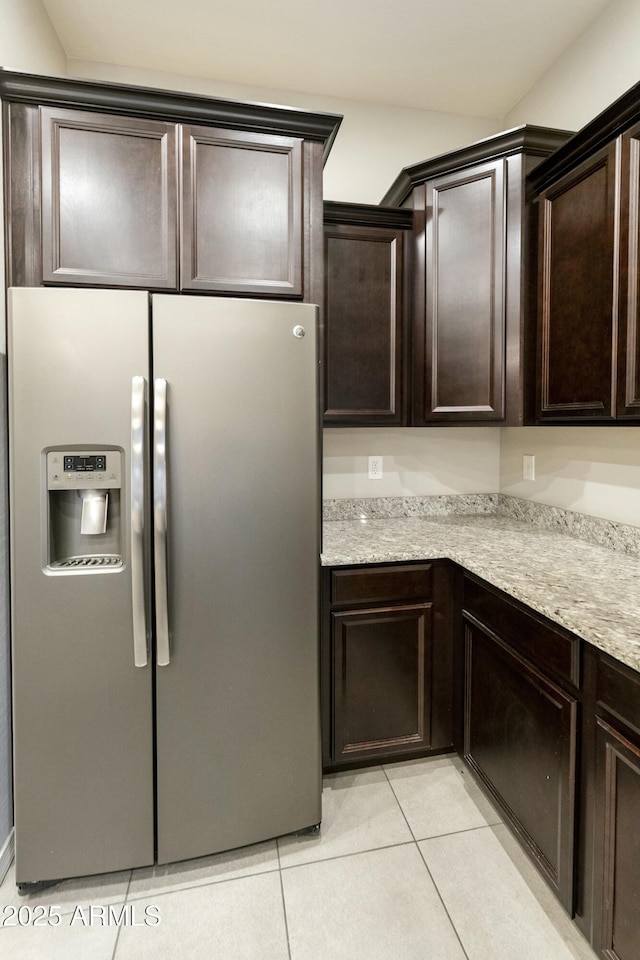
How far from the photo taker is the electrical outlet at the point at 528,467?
7.96 ft

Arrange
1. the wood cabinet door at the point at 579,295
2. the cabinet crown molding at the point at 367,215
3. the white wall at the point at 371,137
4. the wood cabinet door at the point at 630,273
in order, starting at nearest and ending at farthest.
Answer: the wood cabinet door at the point at 630,273 < the wood cabinet door at the point at 579,295 < the cabinet crown molding at the point at 367,215 < the white wall at the point at 371,137

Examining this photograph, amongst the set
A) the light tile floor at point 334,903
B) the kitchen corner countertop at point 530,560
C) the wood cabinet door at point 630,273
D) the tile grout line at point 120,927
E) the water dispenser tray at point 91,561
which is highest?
the wood cabinet door at point 630,273

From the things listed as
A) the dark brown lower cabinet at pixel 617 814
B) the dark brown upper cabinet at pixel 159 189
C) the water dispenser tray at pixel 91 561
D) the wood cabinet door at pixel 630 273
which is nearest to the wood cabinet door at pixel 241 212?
the dark brown upper cabinet at pixel 159 189

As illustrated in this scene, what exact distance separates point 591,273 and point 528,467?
104 centimetres

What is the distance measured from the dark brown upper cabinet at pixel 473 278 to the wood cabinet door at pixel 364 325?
0.29 feet

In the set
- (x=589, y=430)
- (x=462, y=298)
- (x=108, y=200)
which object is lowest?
Result: (x=589, y=430)

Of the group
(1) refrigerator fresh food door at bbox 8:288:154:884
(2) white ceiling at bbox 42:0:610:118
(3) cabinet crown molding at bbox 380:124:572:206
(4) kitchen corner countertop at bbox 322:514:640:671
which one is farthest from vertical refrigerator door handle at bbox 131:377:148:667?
(2) white ceiling at bbox 42:0:610:118

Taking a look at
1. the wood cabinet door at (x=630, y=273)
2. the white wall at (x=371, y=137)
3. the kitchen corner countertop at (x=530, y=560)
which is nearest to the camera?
the kitchen corner countertop at (x=530, y=560)

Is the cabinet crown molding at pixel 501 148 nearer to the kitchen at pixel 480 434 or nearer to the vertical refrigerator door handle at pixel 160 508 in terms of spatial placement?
the kitchen at pixel 480 434

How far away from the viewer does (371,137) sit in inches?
98.0

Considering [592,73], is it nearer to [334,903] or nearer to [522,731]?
[522,731]

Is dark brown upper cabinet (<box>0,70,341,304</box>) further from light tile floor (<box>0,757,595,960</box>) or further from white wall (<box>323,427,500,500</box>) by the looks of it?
light tile floor (<box>0,757,595,960</box>)

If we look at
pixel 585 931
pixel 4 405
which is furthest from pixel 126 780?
pixel 585 931

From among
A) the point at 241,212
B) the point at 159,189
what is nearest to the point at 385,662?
the point at 241,212
